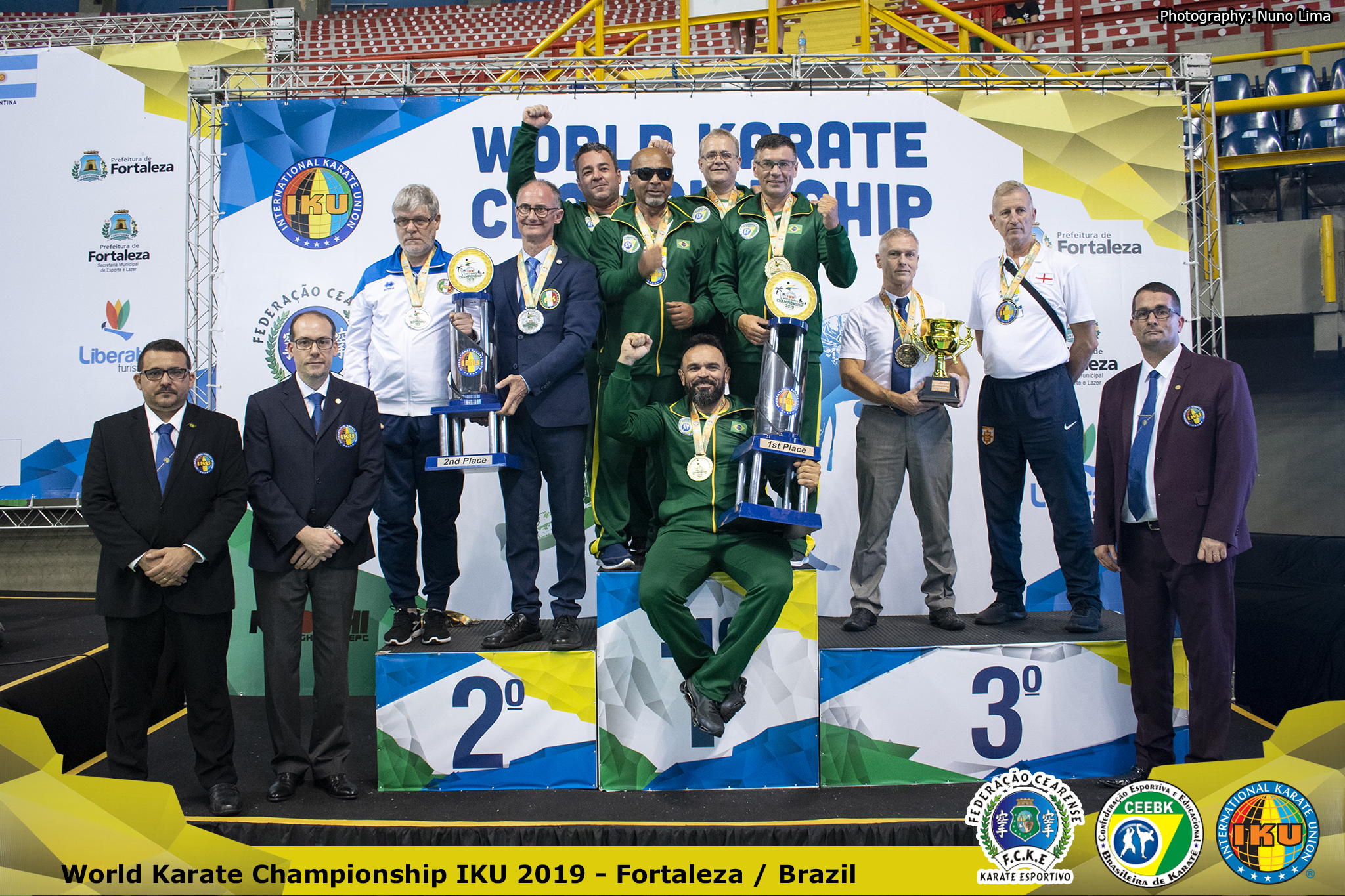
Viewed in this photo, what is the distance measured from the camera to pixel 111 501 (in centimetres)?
316

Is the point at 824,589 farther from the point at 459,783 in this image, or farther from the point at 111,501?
the point at 111,501

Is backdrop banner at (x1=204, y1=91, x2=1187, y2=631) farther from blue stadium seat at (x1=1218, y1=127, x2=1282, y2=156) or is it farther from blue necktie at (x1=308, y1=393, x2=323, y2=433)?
blue stadium seat at (x1=1218, y1=127, x2=1282, y2=156)

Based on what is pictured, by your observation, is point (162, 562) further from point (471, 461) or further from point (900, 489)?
point (900, 489)

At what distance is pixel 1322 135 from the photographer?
7.03 meters

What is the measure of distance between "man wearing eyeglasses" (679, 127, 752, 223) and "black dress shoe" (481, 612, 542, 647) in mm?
1898

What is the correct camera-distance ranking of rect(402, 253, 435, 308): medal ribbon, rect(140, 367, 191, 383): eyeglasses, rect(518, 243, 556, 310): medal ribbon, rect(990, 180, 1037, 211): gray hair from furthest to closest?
rect(990, 180, 1037, 211): gray hair → rect(402, 253, 435, 308): medal ribbon → rect(518, 243, 556, 310): medal ribbon → rect(140, 367, 191, 383): eyeglasses

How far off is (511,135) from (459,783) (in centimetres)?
349

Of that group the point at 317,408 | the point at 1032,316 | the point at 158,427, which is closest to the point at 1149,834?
the point at 1032,316

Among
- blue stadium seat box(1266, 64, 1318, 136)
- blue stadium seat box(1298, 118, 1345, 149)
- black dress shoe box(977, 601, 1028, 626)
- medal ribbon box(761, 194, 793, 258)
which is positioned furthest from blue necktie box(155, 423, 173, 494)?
blue stadium seat box(1266, 64, 1318, 136)

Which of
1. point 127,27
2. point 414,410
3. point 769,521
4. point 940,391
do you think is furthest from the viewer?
point 127,27

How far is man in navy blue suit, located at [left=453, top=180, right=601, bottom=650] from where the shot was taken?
3.68 meters

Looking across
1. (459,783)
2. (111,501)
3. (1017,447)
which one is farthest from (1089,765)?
(111,501)

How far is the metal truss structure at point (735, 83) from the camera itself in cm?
482

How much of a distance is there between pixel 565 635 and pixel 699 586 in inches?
23.3
